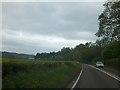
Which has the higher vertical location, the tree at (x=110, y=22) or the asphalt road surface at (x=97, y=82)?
the tree at (x=110, y=22)

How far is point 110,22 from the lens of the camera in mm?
53812

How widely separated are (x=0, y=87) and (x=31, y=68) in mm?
8270

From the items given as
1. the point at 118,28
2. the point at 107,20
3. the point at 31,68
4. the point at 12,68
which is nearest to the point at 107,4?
the point at 107,20

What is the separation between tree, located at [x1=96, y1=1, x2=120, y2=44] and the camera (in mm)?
50059

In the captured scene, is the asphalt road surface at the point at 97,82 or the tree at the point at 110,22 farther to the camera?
the tree at the point at 110,22

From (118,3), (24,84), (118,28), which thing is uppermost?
(118,3)

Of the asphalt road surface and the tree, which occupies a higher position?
the tree

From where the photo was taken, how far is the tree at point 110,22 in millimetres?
50059

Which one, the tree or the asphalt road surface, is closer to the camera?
the asphalt road surface

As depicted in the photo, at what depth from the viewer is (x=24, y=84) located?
15711 mm

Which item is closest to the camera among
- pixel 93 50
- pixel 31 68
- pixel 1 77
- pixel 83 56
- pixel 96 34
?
pixel 1 77

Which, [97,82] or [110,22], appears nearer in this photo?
[97,82]

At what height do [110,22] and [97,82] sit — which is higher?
[110,22]

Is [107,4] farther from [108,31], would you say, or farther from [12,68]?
[12,68]
